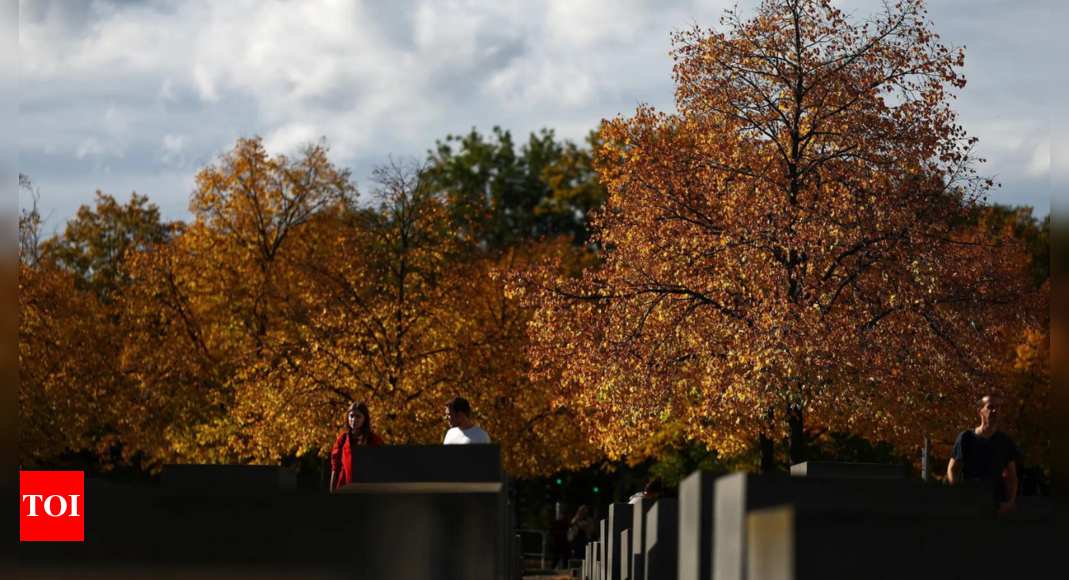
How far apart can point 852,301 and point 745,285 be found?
1.98m

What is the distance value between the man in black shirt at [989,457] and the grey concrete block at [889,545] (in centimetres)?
443

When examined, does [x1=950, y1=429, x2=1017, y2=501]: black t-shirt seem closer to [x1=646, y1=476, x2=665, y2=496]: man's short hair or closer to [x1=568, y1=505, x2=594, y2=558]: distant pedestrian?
[x1=646, y1=476, x2=665, y2=496]: man's short hair

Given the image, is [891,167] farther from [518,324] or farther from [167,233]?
[167,233]

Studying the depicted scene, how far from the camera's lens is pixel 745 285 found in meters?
24.1

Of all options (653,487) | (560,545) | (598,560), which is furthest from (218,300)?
(653,487)

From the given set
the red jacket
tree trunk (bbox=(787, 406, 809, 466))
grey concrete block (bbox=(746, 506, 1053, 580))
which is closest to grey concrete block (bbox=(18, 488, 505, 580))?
grey concrete block (bbox=(746, 506, 1053, 580))

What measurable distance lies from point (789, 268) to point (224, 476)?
13236 millimetres

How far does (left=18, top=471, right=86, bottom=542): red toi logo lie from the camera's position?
23.1 feet

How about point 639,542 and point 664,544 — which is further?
point 639,542

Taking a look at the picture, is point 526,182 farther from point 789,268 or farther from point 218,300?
point 789,268

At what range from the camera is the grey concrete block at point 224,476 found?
11.8 metres

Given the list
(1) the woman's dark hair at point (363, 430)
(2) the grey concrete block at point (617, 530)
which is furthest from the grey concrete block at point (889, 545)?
(2) the grey concrete block at point (617, 530)

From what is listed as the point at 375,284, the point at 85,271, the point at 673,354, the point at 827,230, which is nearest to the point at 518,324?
the point at 375,284

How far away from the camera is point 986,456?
439 inches
